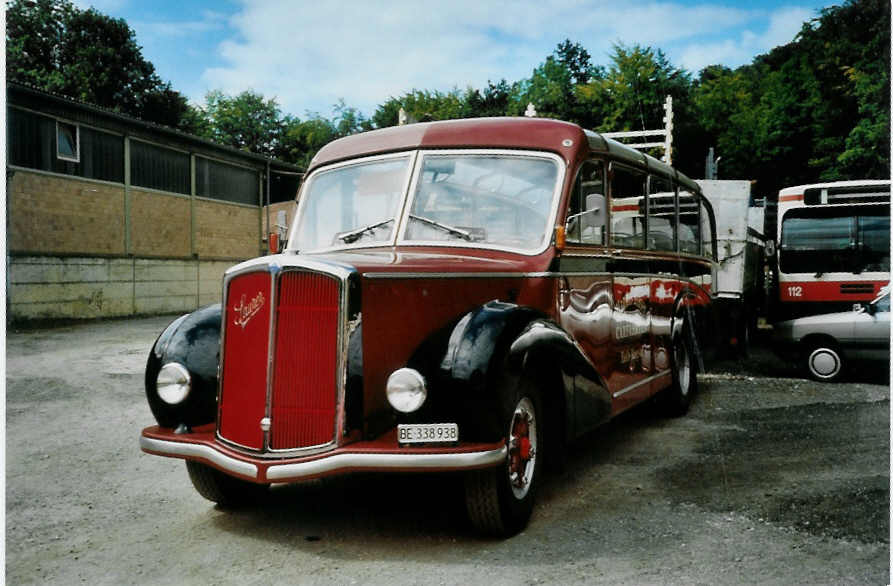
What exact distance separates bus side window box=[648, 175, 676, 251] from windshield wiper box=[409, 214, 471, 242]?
2205 mm

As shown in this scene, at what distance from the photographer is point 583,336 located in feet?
17.3

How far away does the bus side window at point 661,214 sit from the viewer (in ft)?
22.0

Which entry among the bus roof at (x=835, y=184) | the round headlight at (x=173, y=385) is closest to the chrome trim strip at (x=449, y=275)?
the round headlight at (x=173, y=385)

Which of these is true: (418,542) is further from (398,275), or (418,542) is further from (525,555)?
(398,275)

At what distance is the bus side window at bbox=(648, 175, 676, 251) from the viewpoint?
671 centimetres

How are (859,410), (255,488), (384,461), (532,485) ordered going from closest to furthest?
1. (384,461)
2. (532,485)
3. (255,488)
4. (859,410)

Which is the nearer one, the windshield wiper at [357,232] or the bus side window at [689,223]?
the windshield wiper at [357,232]

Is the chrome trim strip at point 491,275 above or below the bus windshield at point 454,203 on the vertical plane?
below

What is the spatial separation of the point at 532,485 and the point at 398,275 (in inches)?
52.9

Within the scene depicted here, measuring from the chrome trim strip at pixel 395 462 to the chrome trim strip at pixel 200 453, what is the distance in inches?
7.7

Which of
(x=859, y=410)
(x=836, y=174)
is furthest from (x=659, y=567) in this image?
(x=836, y=174)

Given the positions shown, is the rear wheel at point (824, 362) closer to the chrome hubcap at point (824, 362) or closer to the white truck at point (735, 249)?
the chrome hubcap at point (824, 362)

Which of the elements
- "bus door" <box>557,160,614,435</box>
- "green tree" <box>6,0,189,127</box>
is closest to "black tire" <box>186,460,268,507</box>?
"bus door" <box>557,160,614,435</box>

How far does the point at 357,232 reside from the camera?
17.0 feet
